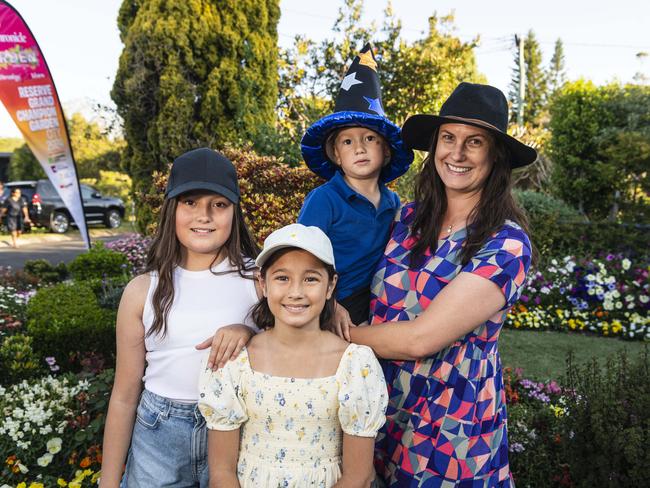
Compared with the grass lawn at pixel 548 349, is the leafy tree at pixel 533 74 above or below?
above

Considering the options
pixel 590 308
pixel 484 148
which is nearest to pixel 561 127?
pixel 590 308

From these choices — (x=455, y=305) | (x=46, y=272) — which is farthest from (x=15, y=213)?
(x=455, y=305)

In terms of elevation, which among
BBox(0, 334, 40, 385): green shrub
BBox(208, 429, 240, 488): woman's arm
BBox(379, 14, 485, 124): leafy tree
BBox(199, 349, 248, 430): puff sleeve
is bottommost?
BBox(0, 334, 40, 385): green shrub

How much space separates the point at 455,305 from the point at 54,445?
2704 millimetres

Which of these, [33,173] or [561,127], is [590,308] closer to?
[561,127]

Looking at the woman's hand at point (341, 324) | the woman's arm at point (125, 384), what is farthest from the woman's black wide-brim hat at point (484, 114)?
the woman's arm at point (125, 384)

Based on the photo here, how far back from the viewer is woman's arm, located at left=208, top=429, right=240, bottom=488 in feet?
5.28

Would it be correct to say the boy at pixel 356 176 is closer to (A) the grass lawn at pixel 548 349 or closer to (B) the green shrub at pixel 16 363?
(B) the green shrub at pixel 16 363

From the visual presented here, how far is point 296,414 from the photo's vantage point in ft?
5.24

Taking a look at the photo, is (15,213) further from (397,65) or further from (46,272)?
(397,65)

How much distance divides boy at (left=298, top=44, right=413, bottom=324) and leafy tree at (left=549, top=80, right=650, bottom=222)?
11.3 m

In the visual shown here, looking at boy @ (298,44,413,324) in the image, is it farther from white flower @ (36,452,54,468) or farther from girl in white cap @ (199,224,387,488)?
white flower @ (36,452,54,468)

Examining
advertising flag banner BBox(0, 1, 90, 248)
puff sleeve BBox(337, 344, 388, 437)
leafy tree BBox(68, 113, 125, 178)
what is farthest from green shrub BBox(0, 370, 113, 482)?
leafy tree BBox(68, 113, 125, 178)

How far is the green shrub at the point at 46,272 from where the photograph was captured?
28.7 feet
